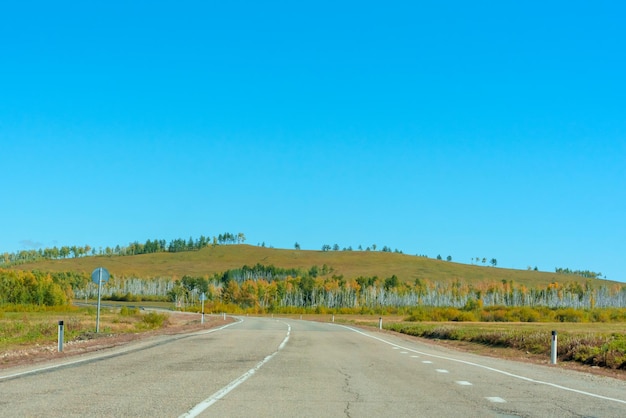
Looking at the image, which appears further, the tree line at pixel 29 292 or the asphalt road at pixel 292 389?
the tree line at pixel 29 292

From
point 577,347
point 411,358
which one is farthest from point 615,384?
point 577,347

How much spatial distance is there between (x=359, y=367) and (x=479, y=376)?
3271 millimetres

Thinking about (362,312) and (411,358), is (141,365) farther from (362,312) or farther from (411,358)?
(362,312)

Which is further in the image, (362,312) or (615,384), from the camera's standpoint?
(362,312)

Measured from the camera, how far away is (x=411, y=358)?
21.5m

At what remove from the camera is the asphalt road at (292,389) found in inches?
382

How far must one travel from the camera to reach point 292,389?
12266 mm

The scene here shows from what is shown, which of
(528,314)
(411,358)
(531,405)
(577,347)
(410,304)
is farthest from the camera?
(410,304)

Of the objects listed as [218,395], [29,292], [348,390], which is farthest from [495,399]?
[29,292]

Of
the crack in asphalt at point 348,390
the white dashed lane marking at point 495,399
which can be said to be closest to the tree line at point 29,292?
the crack in asphalt at point 348,390

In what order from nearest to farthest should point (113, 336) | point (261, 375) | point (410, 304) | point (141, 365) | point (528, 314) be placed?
point (261, 375) < point (141, 365) < point (113, 336) < point (528, 314) < point (410, 304)

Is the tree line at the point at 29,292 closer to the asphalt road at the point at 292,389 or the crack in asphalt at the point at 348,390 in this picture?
the asphalt road at the point at 292,389

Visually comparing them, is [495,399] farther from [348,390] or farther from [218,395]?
[218,395]

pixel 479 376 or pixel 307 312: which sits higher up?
pixel 479 376
